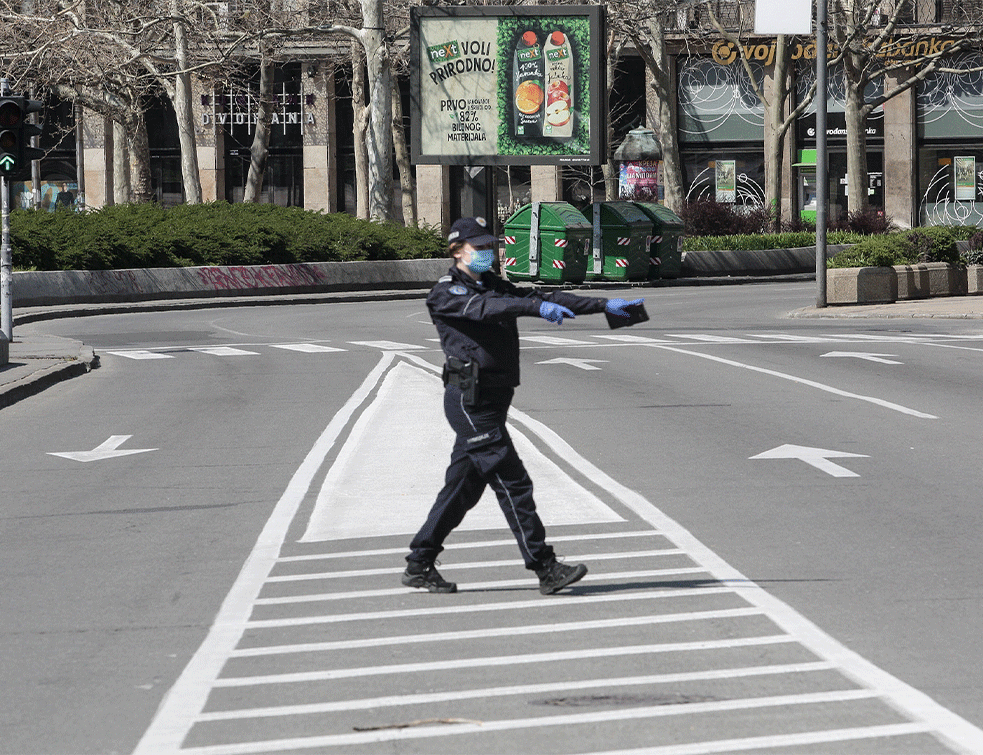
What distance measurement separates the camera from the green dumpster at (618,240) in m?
40.6

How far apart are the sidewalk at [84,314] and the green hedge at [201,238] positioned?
1811mm

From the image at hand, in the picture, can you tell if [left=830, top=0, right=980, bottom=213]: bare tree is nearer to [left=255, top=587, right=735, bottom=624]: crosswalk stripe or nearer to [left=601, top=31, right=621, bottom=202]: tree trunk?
[left=601, top=31, right=621, bottom=202]: tree trunk

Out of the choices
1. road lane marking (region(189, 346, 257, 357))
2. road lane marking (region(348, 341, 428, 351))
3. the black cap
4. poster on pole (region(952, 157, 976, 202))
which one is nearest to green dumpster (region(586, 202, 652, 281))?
road lane marking (region(348, 341, 428, 351))

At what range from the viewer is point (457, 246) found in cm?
741

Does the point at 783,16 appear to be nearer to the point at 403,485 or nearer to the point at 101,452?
the point at 101,452

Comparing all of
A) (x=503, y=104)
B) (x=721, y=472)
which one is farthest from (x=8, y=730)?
(x=503, y=104)

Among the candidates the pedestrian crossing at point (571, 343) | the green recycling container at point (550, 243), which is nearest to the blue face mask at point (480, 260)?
the pedestrian crossing at point (571, 343)

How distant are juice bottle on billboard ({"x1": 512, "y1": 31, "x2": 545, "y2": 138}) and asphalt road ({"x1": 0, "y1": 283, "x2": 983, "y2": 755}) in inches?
1022

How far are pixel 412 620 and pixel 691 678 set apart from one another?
152 cm

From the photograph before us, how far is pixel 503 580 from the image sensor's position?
773cm

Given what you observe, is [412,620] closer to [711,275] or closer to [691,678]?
[691,678]

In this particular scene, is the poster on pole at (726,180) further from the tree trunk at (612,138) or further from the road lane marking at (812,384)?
the road lane marking at (812,384)

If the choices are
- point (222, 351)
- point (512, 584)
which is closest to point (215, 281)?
point (222, 351)

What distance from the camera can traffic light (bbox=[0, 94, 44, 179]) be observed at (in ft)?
74.6
